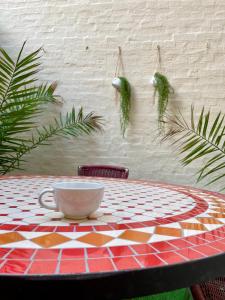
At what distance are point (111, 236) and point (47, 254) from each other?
159mm

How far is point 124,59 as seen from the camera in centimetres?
321

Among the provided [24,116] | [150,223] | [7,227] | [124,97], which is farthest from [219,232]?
[124,97]

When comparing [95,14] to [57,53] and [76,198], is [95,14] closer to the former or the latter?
[57,53]

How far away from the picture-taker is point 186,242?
70 centimetres

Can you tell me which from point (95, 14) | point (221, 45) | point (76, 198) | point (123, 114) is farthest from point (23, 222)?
point (95, 14)

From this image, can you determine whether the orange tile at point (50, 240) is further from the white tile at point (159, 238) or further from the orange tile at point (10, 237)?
the white tile at point (159, 238)

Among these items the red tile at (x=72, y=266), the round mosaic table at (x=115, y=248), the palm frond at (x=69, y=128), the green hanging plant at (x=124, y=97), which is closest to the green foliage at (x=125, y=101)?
the green hanging plant at (x=124, y=97)

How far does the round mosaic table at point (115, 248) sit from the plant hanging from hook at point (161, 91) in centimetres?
207

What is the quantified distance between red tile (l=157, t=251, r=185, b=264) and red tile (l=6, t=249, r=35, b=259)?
23cm

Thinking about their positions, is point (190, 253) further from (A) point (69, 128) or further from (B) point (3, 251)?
(A) point (69, 128)

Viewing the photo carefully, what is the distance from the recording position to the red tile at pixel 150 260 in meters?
0.59

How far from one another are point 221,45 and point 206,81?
32cm

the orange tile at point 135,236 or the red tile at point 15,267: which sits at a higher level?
the orange tile at point 135,236

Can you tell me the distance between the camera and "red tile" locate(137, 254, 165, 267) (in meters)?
0.59
